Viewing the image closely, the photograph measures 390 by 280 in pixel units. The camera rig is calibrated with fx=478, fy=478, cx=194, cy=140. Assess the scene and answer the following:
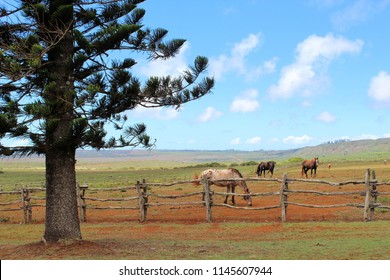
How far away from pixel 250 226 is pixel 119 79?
6648 mm

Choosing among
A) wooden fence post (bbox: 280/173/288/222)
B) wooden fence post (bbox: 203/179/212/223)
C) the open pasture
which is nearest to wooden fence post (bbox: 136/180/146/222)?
the open pasture

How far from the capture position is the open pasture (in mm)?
9797

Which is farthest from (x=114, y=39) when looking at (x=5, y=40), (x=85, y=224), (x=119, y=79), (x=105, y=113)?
(x=85, y=224)

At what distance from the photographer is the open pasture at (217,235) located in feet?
32.1

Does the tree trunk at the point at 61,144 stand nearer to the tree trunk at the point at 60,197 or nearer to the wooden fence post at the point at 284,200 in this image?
the tree trunk at the point at 60,197

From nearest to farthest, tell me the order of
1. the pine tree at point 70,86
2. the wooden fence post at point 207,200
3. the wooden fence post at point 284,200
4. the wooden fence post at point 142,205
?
the pine tree at point 70,86 < the wooden fence post at point 284,200 < the wooden fence post at point 207,200 < the wooden fence post at point 142,205

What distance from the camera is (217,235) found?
13.2m

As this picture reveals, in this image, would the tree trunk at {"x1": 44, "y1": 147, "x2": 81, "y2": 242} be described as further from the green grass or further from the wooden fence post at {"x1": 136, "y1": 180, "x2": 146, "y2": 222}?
the wooden fence post at {"x1": 136, "y1": 180, "x2": 146, "y2": 222}

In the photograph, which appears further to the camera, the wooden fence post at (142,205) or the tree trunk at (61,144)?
the wooden fence post at (142,205)

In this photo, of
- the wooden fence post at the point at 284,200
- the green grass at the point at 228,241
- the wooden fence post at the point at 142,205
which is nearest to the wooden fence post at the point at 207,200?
the green grass at the point at 228,241

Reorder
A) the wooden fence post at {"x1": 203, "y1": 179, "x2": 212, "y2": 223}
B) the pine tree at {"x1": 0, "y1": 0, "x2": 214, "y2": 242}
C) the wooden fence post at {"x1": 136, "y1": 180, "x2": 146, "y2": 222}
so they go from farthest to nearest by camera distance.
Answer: the wooden fence post at {"x1": 136, "y1": 180, "x2": 146, "y2": 222} < the wooden fence post at {"x1": 203, "y1": 179, "x2": 212, "y2": 223} < the pine tree at {"x1": 0, "y1": 0, "x2": 214, "y2": 242}

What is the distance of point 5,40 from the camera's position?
10.2 meters

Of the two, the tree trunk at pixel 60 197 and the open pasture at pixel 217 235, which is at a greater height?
the tree trunk at pixel 60 197

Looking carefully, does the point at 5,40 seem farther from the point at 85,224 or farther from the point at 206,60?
the point at 85,224
